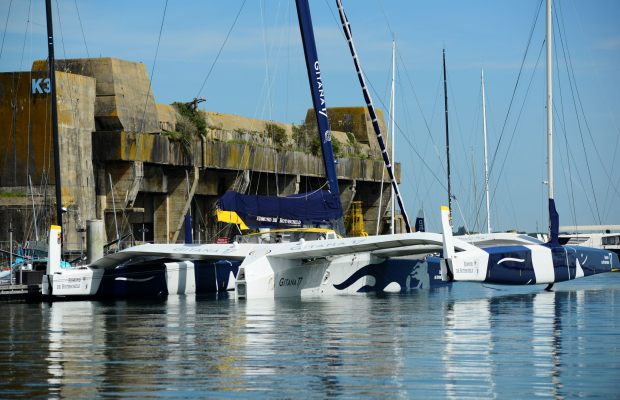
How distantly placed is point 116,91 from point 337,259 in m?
13.8

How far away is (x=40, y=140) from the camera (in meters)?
→ 26.8

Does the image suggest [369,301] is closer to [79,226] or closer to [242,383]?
[242,383]

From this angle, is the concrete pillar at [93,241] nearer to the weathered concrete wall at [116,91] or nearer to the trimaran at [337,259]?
the trimaran at [337,259]

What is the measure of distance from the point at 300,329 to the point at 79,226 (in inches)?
664

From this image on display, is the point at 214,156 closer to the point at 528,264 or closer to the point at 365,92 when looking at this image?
the point at 365,92

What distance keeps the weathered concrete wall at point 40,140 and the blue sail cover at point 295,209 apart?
9227 millimetres

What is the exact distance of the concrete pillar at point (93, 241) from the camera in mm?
21672

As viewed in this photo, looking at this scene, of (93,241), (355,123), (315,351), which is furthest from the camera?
(355,123)

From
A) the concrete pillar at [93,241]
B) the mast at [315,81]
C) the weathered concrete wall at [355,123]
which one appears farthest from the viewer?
the weathered concrete wall at [355,123]

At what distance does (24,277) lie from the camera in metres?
20.3

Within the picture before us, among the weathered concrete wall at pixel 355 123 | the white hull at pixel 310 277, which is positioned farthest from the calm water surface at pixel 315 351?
the weathered concrete wall at pixel 355 123

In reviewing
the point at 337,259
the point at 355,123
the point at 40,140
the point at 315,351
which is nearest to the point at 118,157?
the point at 40,140

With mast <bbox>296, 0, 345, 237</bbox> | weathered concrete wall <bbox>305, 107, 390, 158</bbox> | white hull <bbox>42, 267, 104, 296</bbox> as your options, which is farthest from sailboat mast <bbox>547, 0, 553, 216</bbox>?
weathered concrete wall <bbox>305, 107, 390, 158</bbox>

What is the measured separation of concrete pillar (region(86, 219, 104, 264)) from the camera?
21672 mm
